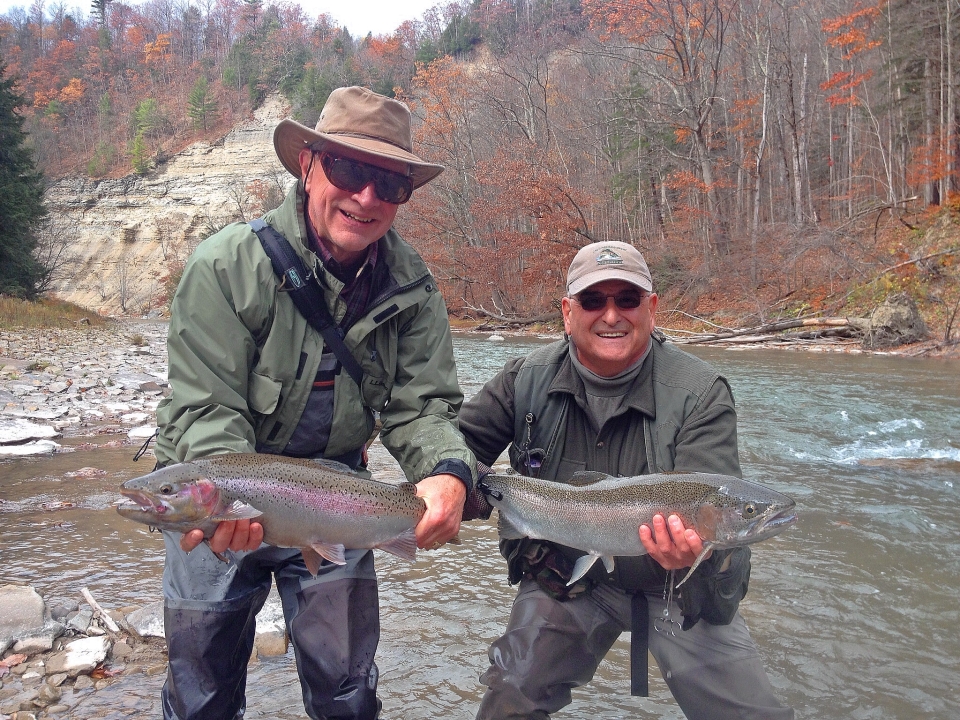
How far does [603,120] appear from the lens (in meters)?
35.9

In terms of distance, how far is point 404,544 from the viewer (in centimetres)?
271

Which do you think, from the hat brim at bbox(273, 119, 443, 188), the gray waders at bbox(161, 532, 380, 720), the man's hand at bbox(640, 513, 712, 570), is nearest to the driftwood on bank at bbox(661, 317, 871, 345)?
the man's hand at bbox(640, 513, 712, 570)

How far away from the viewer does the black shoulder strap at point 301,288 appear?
2678 mm

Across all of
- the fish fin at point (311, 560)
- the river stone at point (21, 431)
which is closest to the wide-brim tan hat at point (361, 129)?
the fish fin at point (311, 560)

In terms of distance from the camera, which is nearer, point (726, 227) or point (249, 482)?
point (249, 482)

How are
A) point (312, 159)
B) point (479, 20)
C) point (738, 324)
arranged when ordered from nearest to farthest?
point (312, 159)
point (738, 324)
point (479, 20)

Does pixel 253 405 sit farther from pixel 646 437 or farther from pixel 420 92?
pixel 420 92

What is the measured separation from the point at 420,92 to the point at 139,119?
117 ft

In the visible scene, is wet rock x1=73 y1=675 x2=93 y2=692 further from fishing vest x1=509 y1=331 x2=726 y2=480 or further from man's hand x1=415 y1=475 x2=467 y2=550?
fishing vest x1=509 y1=331 x2=726 y2=480

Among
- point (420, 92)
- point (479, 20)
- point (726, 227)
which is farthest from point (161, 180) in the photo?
point (726, 227)

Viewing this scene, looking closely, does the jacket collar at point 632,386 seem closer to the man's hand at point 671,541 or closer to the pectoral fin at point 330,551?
the man's hand at point 671,541

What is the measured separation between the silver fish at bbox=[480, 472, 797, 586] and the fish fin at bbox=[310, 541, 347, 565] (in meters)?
0.76

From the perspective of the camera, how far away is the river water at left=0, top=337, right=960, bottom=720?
11.2ft

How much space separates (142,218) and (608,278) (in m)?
62.8
